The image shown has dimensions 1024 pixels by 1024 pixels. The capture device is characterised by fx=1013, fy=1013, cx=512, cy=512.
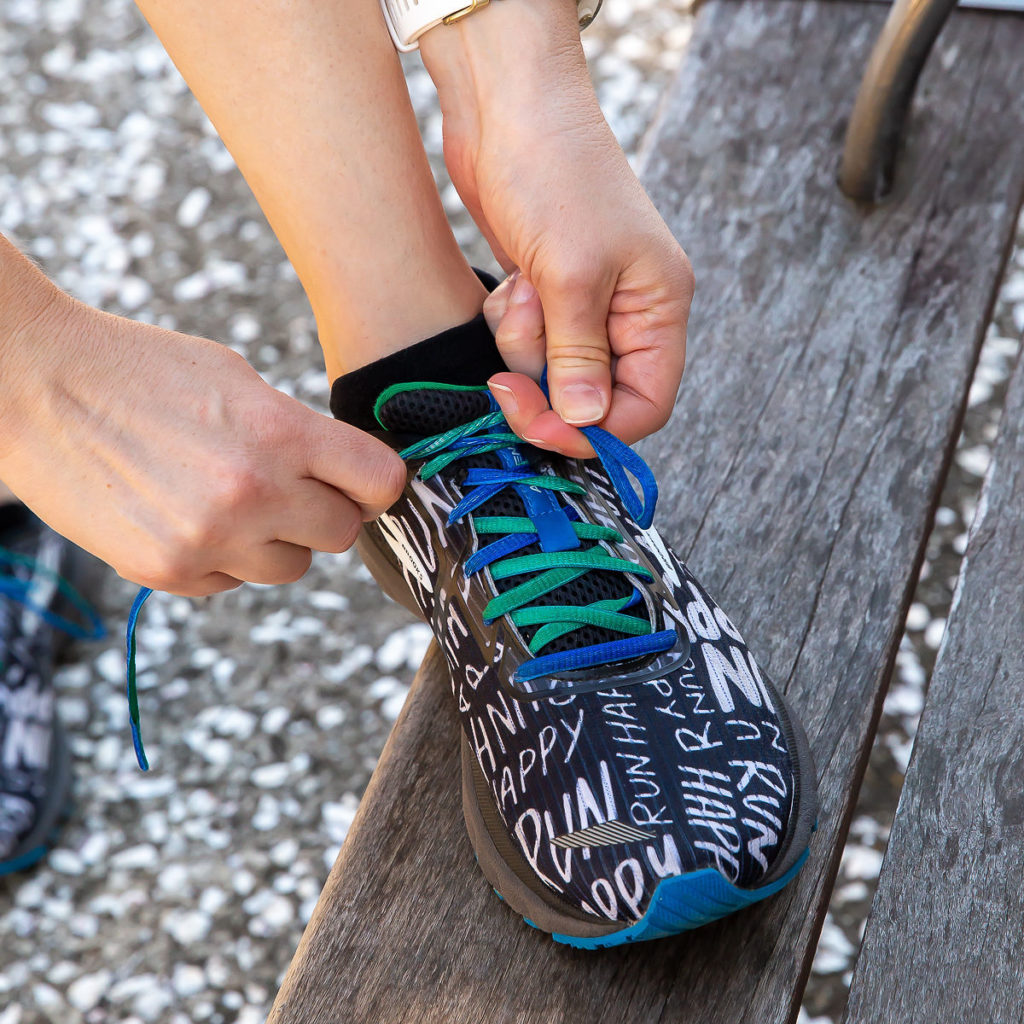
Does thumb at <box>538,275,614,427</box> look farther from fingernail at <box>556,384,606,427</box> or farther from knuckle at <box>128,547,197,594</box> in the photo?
knuckle at <box>128,547,197,594</box>

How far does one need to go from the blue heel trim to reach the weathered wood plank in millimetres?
131

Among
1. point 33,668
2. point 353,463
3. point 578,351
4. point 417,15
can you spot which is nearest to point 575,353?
point 578,351

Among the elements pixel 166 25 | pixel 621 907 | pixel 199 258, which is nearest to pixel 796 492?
pixel 621 907

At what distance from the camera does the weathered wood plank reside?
73cm

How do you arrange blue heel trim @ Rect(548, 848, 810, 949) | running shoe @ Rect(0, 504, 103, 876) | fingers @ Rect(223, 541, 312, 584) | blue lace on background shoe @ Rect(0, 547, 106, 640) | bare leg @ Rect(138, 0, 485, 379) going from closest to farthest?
blue heel trim @ Rect(548, 848, 810, 949), fingers @ Rect(223, 541, 312, 584), bare leg @ Rect(138, 0, 485, 379), running shoe @ Rect(0, 504, 103, 876), blue lace on background shoe @ Rect(0, 547, 106, 640)

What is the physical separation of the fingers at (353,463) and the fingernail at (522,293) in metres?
0.19

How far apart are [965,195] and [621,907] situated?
96 centimetres

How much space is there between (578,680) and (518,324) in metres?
0.31

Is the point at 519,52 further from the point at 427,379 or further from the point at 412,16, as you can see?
the point at 427,379

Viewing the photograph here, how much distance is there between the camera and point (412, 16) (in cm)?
88

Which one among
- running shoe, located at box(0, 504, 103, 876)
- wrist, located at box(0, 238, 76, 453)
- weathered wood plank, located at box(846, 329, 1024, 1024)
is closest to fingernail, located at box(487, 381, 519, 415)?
wrist, located at box(0, 238, 76, 453)

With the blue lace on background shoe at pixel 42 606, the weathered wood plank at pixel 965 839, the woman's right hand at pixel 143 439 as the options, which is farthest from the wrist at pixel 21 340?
the blue lace on background shoe at pixel 42 606

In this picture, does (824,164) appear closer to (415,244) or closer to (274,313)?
(415,244)

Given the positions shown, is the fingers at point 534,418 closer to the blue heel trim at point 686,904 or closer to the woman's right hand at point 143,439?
the woman's right hand at point 143,439
